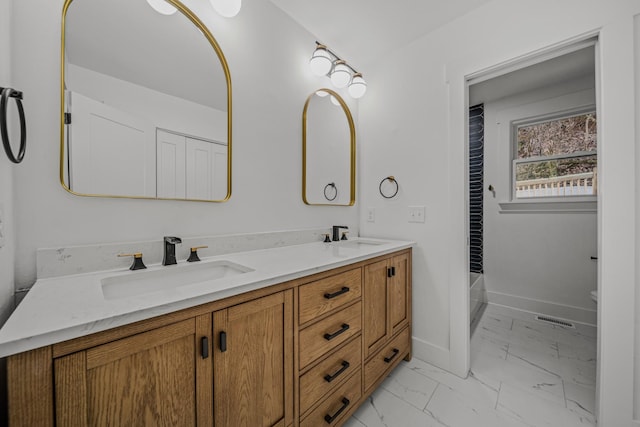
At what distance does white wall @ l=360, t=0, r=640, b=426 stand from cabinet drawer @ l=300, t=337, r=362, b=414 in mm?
844

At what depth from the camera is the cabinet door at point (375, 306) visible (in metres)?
1.39

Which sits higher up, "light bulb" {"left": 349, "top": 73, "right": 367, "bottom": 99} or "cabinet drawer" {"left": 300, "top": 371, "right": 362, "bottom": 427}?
"light bulb" {"left": 349, "top": 73, "right": 367, "bottom": 99}

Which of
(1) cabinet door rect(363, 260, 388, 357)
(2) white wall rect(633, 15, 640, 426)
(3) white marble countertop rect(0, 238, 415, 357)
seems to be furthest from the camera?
(1) cabinet door rect(363, 260, 388, 357)

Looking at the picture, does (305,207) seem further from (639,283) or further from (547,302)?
(547,302)

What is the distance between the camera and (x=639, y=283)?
117 cm

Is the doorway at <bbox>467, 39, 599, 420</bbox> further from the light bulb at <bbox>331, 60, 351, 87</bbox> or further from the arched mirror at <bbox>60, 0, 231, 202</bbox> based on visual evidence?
the arched mirror at <bbox>60, 0, 231, 202</bbox>

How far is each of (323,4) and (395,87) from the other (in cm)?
79

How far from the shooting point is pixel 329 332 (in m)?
1.15

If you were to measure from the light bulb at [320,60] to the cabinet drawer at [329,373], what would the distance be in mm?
1766

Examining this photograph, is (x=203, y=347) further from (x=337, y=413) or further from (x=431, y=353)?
(x=431, y=353)

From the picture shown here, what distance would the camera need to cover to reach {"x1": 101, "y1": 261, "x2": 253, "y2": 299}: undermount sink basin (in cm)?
95

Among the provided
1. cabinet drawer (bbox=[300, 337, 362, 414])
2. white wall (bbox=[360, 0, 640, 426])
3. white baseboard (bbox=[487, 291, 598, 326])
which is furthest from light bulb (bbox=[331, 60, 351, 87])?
white baseboard (bbox=[487, 291, 598, 326])

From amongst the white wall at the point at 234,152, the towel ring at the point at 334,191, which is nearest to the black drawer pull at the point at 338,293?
the white wall at the point at 234,152

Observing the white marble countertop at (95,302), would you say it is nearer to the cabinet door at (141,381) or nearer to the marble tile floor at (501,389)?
the cabinet door at (141,381)
